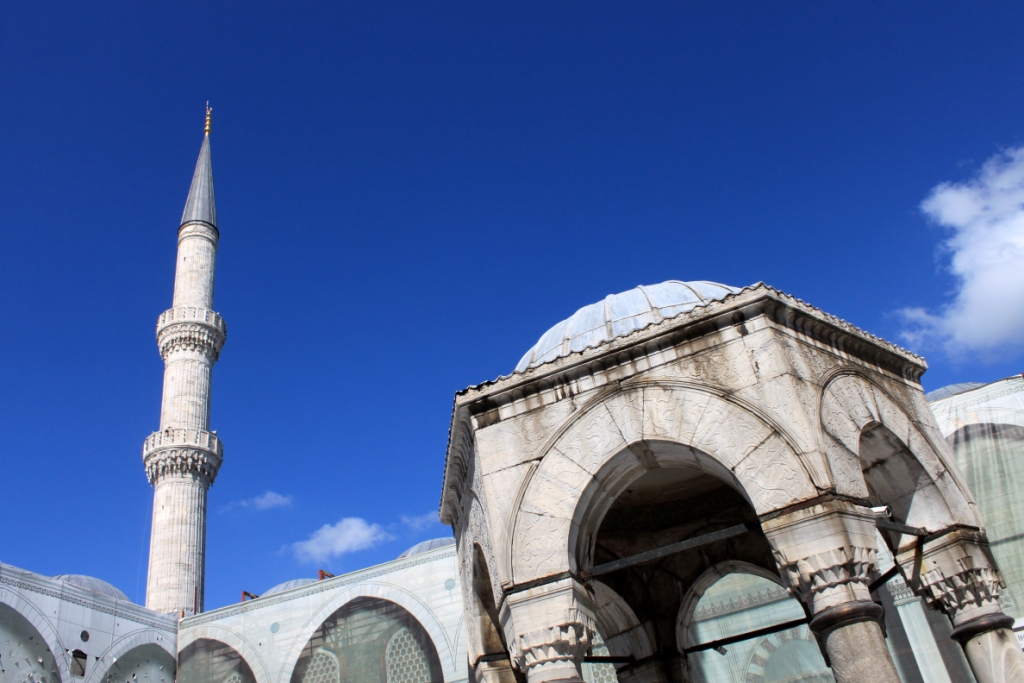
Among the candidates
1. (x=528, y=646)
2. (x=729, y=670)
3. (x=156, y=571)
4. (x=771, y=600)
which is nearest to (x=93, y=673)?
(x=156, y=571)

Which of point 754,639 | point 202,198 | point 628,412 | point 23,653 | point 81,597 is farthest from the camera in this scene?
point 202,198

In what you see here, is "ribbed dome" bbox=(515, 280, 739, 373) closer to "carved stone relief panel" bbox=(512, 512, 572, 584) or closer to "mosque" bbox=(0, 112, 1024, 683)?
"mosque" bbox=(0, 112, 1024, 683)

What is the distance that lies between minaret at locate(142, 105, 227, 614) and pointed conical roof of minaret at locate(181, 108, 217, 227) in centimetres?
7

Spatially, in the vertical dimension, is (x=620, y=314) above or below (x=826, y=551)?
above

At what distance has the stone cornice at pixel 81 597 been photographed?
46.9 feet

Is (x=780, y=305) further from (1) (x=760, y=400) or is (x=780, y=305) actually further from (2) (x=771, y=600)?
(2) (x=771, y=600)

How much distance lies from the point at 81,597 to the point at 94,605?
34cm

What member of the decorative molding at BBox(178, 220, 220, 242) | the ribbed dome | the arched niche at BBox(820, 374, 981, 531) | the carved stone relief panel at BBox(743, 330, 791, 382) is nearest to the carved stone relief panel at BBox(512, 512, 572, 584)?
the ribbed dome

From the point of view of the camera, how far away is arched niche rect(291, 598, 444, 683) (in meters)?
16.6

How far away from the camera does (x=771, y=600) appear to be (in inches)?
596

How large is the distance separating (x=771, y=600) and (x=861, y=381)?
11719mm

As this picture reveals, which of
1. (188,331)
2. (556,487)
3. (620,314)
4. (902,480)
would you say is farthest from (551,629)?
(188,331)

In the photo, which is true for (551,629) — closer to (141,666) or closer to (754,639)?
(754,639)

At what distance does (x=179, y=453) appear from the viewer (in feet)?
71.1
